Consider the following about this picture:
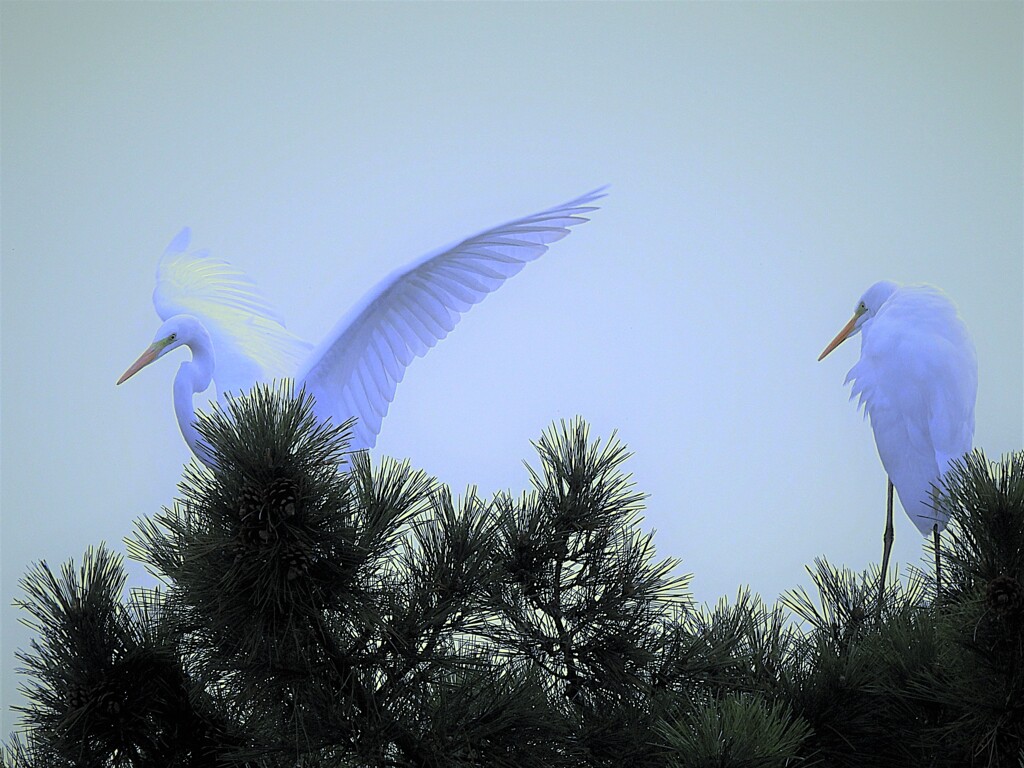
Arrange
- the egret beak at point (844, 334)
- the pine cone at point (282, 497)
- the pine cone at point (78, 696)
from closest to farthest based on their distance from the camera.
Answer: the pine cone at point (282, 497), the pine cone at point (78, 696), the egret beak at point (844, 334)

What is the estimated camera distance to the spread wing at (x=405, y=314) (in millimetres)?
1935

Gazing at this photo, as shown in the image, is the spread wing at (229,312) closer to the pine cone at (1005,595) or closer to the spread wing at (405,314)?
the spread wing at (405,314)

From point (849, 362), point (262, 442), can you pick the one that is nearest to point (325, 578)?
point (262, 442)

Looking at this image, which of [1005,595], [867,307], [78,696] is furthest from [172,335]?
[1005,595]

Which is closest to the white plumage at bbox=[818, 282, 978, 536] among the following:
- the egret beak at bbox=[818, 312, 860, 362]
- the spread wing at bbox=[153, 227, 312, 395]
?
the egret beak at bbox=[818, 312, 860, 362]

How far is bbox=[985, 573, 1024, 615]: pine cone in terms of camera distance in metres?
0.83

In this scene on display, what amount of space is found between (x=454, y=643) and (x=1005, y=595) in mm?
435

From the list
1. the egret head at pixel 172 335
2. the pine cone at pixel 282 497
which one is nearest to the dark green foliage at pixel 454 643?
the pine cone at pixel 282 497

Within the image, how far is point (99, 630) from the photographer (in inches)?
37.2

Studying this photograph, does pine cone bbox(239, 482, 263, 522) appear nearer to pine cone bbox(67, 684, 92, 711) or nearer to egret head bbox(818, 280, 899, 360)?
pine cone bbox(67, 684, 92, 711)

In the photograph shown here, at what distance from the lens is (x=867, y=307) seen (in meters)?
2.17

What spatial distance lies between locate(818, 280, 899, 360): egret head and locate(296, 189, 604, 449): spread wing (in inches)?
22.3

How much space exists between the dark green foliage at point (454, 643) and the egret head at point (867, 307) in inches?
42.9

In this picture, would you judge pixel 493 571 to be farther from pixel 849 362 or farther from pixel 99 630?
pixel 849 362
